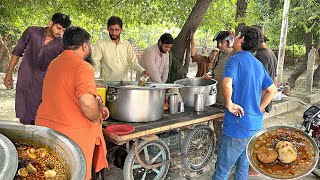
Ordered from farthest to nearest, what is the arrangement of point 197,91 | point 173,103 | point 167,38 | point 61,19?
point 167,38 < point 197,91 < point 173,103 < point 61,19

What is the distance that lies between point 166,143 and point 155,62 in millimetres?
1360

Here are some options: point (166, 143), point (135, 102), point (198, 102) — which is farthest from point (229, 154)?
point (135, 102)

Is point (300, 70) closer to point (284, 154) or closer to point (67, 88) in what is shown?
point (284, 154)

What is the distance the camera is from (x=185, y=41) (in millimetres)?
5715

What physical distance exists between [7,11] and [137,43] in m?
4.65

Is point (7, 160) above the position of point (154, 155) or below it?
above

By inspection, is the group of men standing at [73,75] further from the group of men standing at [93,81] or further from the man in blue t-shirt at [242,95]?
the man in blue t-shirt at [242,95]

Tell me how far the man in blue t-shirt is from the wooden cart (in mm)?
512

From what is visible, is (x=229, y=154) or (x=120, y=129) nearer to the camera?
(x=120, y=129)

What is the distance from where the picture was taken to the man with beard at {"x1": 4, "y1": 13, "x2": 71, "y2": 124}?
11.3ft

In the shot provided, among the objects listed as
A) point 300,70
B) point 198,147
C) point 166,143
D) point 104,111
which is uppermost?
point 104,111

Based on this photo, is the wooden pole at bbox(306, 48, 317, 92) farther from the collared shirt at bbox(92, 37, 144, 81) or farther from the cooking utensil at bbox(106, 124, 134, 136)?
the cooking utensil at bbox(106, 124, 134, 136)

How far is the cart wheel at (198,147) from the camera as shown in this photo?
3840 mm

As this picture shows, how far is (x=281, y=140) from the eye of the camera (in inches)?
98.0
